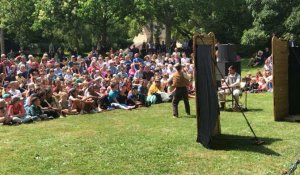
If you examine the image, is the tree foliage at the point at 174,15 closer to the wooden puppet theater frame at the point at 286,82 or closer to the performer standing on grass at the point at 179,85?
the wooden puppet theater frame at the point at 286,82

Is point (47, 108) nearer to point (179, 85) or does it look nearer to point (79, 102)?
point (79, 102)

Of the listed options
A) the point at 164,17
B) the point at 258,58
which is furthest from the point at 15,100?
the point at 164,17

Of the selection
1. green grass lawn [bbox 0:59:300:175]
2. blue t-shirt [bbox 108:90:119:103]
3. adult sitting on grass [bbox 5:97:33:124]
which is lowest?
green grass lawn [bbox 0:59:300:175]

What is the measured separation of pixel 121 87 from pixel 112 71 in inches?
141

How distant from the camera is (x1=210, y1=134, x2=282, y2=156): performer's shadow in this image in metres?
9.29

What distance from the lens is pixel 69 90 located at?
1546cm

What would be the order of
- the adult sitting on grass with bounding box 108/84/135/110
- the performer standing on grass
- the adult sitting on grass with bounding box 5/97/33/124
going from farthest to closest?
1. the adult sitting on grass with bounding box 108/84/135/110
2. the performer standing on grass
3. the adult sitting on grass with bounding box 5/97/33/124

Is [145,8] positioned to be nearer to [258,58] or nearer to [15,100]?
[258,58]

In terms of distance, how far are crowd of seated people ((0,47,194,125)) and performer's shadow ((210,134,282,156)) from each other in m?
4.39

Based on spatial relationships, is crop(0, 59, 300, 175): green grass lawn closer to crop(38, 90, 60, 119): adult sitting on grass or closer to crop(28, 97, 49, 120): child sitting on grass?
crop(28, 97, 49, 120): child sitting on grass

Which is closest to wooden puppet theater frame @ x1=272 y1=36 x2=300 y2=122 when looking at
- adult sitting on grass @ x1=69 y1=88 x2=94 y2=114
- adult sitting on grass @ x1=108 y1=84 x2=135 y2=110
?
adult sitting on grass @ x1=108 y1=84 x2=135 y2=110

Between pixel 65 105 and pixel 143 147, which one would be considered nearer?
pixel 143 147

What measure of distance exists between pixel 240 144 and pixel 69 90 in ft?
23.5

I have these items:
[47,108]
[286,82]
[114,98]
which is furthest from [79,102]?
[286,82]
